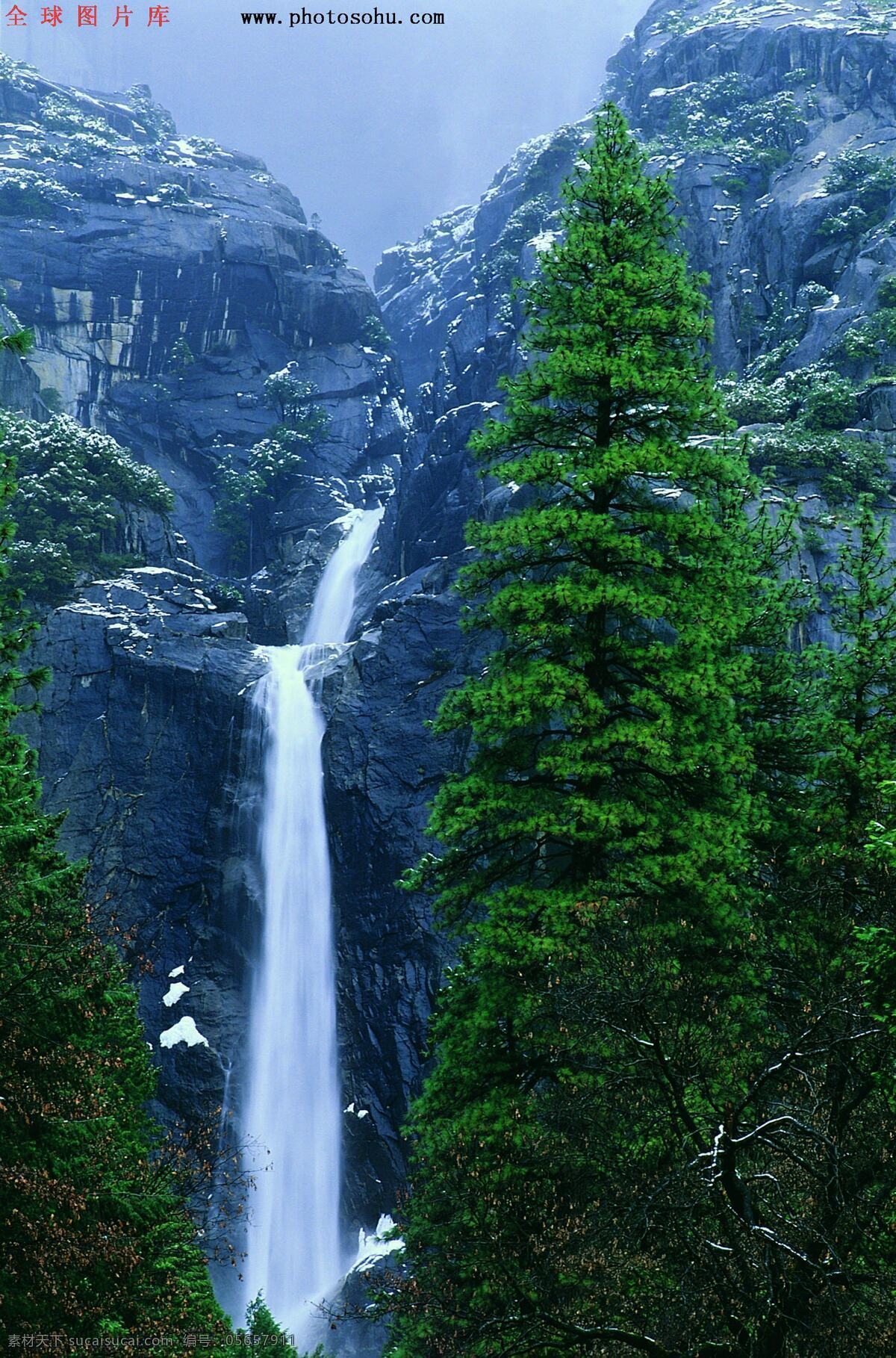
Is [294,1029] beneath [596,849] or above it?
beneath

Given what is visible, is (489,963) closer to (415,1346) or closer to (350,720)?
(415,1346)

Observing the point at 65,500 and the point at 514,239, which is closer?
the point at 65,500

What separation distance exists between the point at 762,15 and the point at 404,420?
35554 mm

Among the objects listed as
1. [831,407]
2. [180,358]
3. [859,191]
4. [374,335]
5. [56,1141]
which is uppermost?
[374,335]

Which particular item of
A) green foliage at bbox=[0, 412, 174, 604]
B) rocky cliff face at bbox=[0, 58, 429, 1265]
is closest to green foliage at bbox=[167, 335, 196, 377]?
rocky cliff face at bbox=[0, 58, 429, 1265]

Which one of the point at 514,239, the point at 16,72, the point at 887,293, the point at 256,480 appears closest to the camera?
the point at 887,293

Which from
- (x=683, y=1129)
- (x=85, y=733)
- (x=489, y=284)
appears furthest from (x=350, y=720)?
(x=489, y=284)

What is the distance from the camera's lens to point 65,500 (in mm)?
41688

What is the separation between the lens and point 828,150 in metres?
51.4

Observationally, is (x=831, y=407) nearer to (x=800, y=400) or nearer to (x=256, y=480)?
(x=800, y=400)

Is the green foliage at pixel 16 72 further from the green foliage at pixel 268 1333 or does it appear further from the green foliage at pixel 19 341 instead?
the green foliage at pixel 268 1333

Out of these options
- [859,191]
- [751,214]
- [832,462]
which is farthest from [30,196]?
[832,462]

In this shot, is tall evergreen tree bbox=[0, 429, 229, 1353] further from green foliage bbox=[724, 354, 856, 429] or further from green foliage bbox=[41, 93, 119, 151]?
green foliage bbox=[41, 93, 119, 151]

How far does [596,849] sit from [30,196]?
73.3 meters
